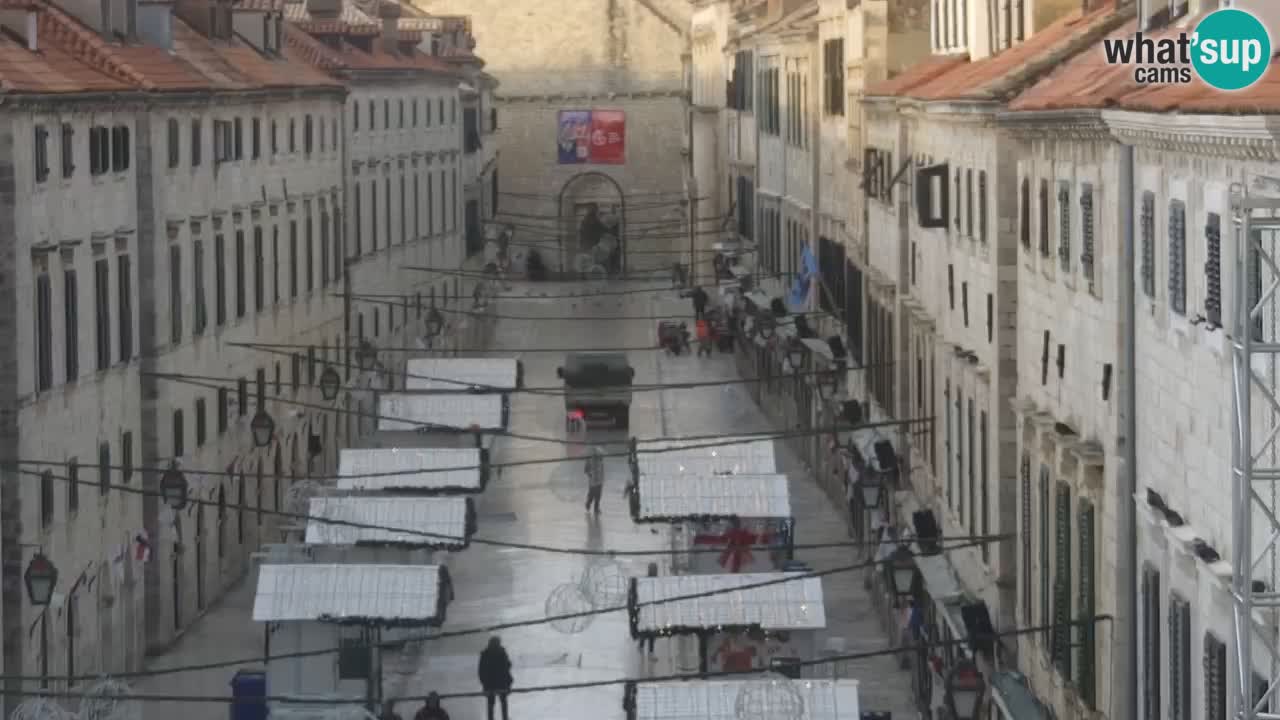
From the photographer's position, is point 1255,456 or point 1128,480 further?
point 1128,480

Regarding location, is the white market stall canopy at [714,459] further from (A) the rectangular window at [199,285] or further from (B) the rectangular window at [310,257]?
(B) the rectangular window at [310,257]

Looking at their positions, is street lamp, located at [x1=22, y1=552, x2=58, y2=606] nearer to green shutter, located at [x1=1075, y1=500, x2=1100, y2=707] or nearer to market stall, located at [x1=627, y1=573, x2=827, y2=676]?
market stall, located at [x1=627, y1=573, x2=827, y2=676]

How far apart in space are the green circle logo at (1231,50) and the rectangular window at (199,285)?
29032 millimetres

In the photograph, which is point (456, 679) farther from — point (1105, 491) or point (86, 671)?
point (1105, 491)

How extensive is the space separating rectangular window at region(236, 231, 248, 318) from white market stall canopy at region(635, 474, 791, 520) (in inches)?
477

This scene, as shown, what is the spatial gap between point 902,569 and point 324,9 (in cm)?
4599

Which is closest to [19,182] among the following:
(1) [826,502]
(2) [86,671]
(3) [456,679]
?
(2) [86,671]

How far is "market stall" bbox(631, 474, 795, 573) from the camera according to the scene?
3909 centimetres

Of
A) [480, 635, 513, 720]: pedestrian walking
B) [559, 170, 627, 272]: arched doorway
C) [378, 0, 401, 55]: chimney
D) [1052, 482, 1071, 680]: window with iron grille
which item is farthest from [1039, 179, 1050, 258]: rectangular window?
[559, 170, 627, 272]: arched doorway

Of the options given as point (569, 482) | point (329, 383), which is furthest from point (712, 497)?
point (569, 482)

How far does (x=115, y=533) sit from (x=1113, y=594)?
61.5 feet

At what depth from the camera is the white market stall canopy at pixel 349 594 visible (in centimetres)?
3378

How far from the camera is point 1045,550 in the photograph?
27438 millimetres

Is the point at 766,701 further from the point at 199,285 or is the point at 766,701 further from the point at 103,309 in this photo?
the point at 199,285
